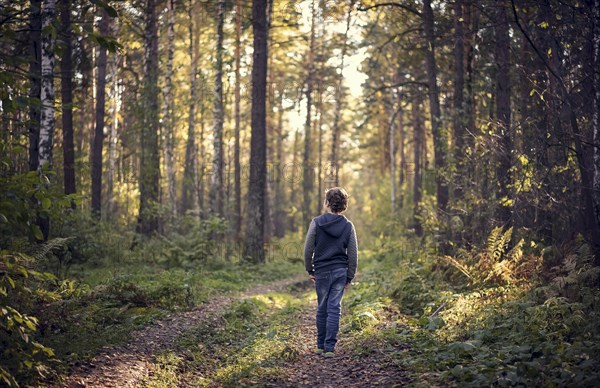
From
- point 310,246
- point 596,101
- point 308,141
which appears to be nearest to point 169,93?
point 308,141

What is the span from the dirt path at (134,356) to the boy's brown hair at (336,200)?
3191 millimetres

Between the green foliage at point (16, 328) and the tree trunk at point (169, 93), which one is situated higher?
the tree trunk at point (169, 93)

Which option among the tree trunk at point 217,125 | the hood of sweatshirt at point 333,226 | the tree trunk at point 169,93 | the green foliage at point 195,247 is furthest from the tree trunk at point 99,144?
the hood of sweatshirt at point 333,226

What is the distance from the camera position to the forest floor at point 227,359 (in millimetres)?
6559

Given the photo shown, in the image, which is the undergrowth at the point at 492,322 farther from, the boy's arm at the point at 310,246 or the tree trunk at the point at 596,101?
the boy's arm at the point at 310,246

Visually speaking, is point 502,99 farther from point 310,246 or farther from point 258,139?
point 258,139

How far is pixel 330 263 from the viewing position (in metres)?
8.06

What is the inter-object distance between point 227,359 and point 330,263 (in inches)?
80.6

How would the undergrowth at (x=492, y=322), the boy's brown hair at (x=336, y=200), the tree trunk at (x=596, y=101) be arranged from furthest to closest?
the tree trunk at (x=596, y=101)
the boy's brown hair at (x=336, y=200)
the undergrowth at (x=492, y=322)

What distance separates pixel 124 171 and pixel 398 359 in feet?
80.5

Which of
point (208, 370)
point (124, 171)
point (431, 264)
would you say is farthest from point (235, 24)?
point (208, 370)

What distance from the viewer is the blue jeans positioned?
7969 mm

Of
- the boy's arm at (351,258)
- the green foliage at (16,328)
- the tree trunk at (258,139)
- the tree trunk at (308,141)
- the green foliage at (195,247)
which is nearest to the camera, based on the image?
the green foliage at (16,328)

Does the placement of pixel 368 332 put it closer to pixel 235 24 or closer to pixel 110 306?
pixel 110 306
